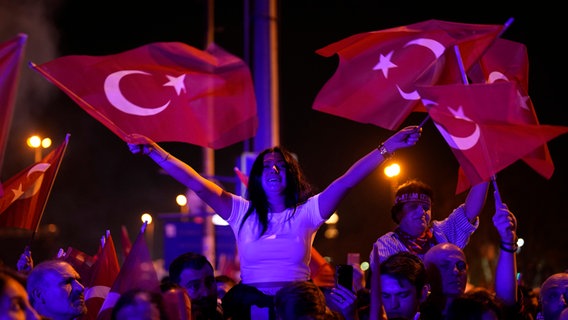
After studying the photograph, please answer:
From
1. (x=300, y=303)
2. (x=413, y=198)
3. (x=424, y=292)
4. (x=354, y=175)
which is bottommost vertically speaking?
(x=300, y=303)

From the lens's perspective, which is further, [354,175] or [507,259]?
[354,175]

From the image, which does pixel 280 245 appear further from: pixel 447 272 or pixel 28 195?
pixel 28 195

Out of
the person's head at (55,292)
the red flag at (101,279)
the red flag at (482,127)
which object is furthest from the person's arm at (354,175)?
the red flag at (101,279)

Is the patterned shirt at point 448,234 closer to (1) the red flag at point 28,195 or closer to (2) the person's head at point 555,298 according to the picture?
(2) the person's head at point 555,298

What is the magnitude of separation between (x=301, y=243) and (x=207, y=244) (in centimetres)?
1318

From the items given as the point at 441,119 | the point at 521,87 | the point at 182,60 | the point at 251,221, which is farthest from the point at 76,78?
the point at 521,87

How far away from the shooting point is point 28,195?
7.35 m

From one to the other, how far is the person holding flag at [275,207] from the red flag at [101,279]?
1.16 metres

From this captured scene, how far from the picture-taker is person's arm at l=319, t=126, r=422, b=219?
5723 mm

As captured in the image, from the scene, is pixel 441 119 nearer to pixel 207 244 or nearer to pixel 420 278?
pixel 420 278

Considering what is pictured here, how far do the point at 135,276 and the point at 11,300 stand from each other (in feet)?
6.14

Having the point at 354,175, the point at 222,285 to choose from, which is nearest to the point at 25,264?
the point at 222,285

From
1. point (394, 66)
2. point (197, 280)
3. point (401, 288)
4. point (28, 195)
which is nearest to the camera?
point (401, 288)

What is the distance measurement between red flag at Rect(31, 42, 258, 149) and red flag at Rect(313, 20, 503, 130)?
0.95m
